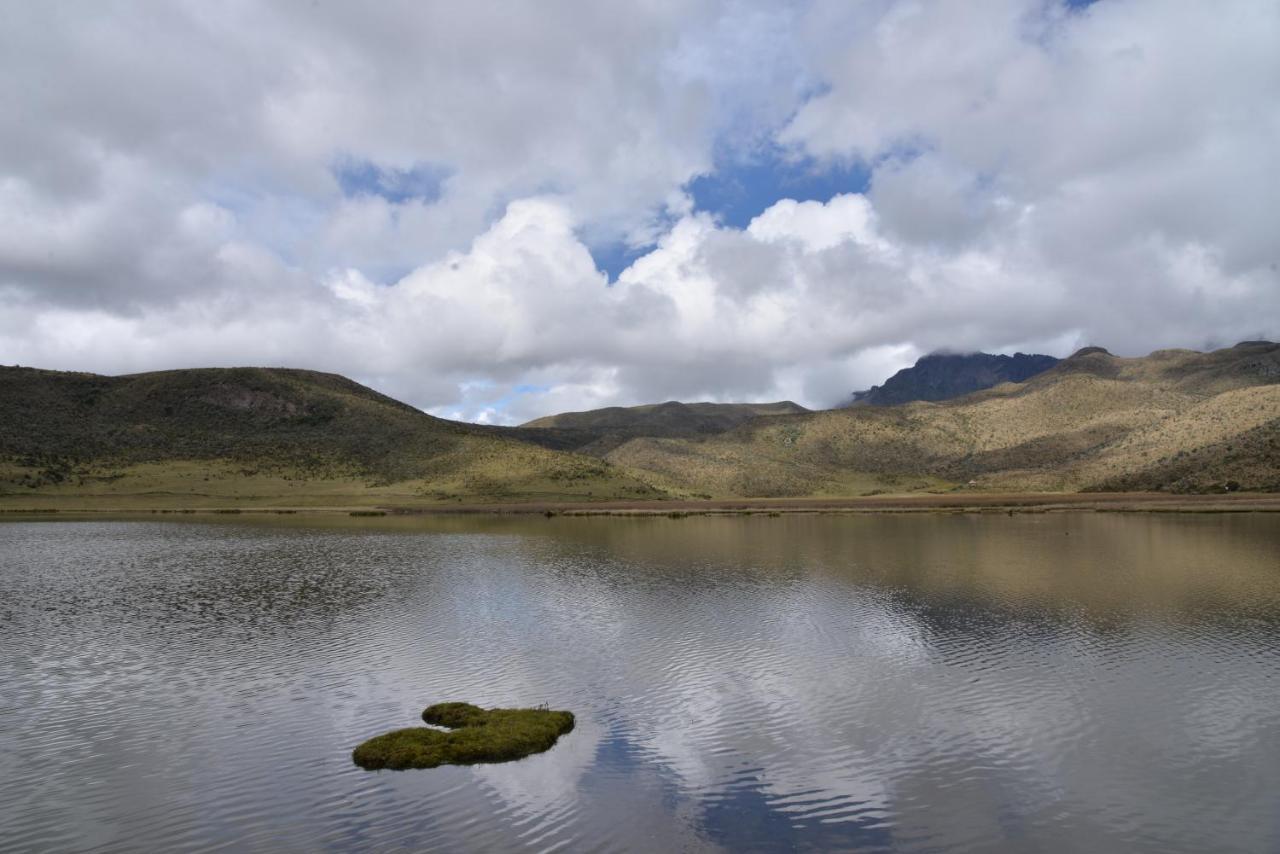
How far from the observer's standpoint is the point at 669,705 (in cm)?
2373

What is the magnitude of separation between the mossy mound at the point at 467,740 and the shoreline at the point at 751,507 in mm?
94583

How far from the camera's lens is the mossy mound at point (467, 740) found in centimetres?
1942

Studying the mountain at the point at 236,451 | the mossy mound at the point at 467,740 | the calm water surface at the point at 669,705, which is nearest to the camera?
the calm water surface at the point at 669,705

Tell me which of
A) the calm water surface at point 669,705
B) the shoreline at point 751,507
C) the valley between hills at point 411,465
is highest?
the valley between hills at point 411,465

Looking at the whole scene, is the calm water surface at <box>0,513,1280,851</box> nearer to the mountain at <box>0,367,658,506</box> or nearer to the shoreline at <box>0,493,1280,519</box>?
the shoreline at <box>0,493,1280,519</box>

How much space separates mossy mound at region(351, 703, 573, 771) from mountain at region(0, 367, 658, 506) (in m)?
121

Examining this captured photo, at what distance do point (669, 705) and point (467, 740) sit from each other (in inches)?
246

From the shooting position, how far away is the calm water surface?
16078 mm

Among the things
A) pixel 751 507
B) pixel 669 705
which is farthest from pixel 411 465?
pixel 669 705

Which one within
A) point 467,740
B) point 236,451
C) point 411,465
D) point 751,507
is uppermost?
point 236,451

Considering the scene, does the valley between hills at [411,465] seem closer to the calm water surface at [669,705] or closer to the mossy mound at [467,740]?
the calm water surface at [669,705]

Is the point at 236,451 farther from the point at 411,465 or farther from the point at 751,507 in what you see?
the point at 751,507

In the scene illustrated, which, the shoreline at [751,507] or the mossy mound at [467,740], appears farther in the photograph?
Answer: the shoreline at [751,507]

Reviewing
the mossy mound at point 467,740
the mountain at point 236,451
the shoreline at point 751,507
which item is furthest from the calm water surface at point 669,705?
the mountain at point 236,451
